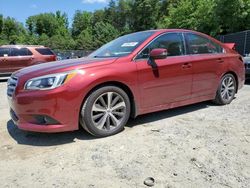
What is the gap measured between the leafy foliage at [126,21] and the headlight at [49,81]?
19.0 metres

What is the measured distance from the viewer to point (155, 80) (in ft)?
17.7

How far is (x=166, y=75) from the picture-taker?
554 cm

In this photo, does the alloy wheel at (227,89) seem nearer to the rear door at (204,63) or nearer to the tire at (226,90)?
the tire at (226,90)

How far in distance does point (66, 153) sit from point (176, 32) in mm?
2960

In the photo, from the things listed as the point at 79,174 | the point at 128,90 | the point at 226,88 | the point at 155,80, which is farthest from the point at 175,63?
the point at 79,174

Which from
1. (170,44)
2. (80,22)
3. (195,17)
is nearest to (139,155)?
(170,44)

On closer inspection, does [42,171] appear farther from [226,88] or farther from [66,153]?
[226,88]

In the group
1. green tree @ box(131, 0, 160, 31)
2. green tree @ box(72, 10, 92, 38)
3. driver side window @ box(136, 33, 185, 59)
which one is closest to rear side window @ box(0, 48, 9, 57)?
driver side window @ box(136, 33, 185, 59)

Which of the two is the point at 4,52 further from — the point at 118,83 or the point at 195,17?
the point at 195,17

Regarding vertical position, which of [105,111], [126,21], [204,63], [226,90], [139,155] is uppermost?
[126,21]

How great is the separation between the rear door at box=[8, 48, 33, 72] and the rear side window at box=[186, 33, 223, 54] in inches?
431

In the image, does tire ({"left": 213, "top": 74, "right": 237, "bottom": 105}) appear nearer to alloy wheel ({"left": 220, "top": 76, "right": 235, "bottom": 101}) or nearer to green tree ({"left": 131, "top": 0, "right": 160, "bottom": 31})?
alloy wheel ({"left": 220, "top": 76, "right": 235, "bottom": 101})

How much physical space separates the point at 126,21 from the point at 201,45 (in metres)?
79.3

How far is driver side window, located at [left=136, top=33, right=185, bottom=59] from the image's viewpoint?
550cm
